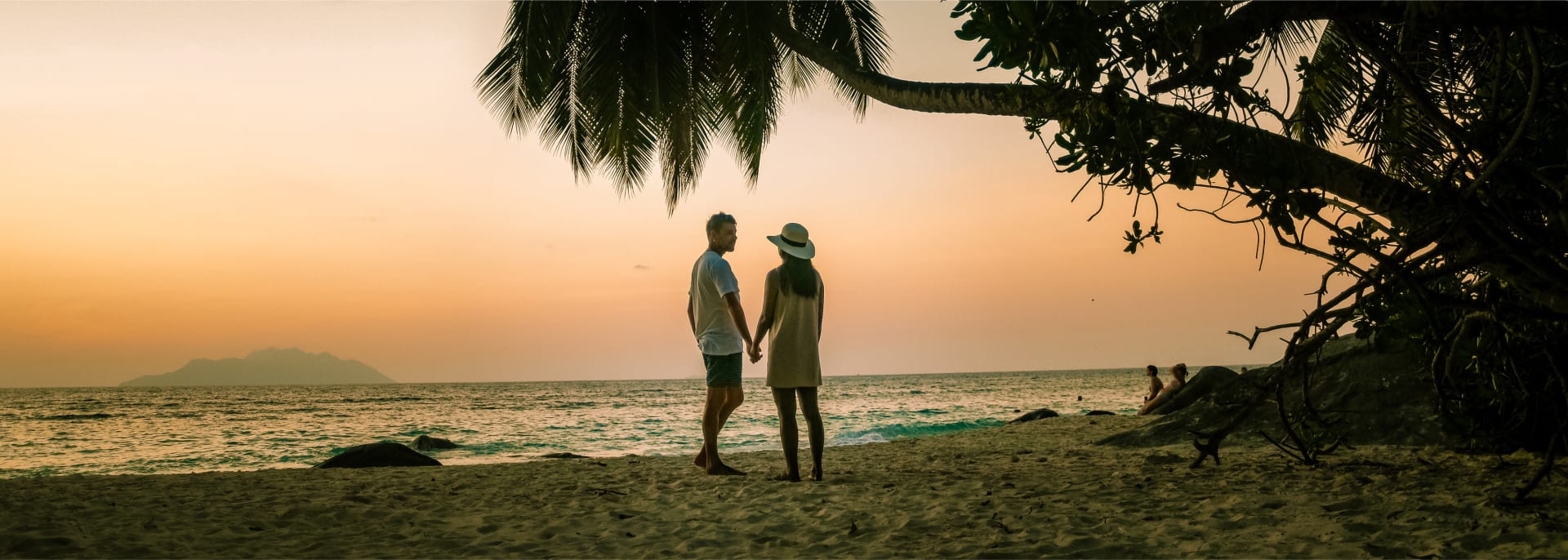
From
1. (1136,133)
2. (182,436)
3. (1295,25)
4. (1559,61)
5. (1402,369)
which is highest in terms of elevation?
(1295,25)

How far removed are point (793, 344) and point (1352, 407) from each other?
14.9 feet

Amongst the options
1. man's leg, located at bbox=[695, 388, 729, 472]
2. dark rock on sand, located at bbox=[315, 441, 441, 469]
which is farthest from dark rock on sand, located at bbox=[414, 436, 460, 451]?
man's leg, located at bbox=[695, 388, 729, 472]

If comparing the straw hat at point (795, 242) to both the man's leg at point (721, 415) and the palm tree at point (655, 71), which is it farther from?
the palm tree at point (655, 71)

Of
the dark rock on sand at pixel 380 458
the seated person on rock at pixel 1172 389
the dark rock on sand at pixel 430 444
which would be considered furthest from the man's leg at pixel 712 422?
the dark rock on sand at pixel 430 444

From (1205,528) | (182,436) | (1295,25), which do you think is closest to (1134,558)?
(1205,528)

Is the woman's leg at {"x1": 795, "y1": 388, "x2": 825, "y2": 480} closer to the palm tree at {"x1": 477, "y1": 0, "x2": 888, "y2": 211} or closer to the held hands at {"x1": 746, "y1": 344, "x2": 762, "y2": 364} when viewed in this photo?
the held hands at {"x1": 746, "y1": 344, "x2": 762, "y2": 364}

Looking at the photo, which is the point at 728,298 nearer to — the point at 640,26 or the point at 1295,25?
the point at 640,26

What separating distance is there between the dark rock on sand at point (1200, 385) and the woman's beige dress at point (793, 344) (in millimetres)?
6037

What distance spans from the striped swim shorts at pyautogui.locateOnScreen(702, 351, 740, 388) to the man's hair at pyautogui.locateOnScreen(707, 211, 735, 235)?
0.82m

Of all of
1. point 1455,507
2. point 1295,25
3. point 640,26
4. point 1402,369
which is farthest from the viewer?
point 640,26

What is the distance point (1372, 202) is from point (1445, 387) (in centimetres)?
222

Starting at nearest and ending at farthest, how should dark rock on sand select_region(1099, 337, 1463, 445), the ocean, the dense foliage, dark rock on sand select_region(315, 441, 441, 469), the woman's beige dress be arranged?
the dense foliage
the woman's beige dress
dark rock on sand select_region(1099, 337, 1463, 445)
dark rock on sand select_region(315, 441, 441, 469)
the ocean

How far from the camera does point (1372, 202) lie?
13.3 ft

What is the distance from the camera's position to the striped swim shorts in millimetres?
5574
